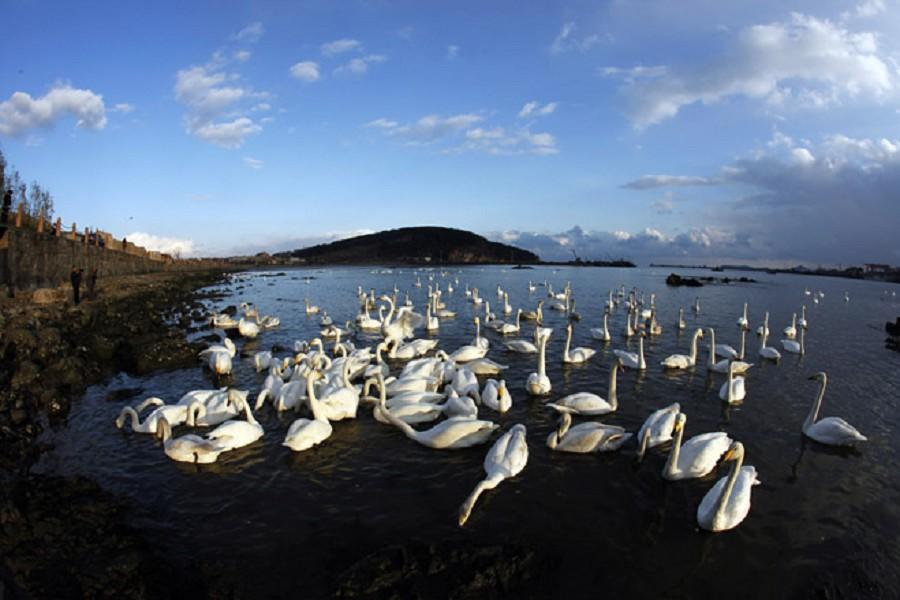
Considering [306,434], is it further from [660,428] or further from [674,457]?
[660,428]

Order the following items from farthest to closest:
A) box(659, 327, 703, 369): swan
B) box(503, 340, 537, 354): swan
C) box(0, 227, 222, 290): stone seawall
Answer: box(0, 227, 222, 290): stone seawall
box(503, 340, 537, 354): swan
box(659, 327, 703, 369): swan

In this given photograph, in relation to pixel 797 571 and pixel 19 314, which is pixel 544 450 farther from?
pixel 19 314

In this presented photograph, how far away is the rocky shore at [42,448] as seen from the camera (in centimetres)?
564

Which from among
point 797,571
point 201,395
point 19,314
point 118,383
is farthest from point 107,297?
point 797,571

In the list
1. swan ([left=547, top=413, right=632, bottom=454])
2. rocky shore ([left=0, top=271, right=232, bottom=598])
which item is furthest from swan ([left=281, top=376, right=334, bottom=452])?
swan ([left=547, top=413, right=632, bottom=454])

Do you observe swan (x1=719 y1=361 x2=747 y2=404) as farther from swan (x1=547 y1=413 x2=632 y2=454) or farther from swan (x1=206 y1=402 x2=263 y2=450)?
swan (x1=206 y1=402 x2=263 y2=450)

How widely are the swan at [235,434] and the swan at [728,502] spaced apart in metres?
8.25

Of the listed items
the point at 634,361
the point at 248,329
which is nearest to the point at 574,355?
the point at 634,361

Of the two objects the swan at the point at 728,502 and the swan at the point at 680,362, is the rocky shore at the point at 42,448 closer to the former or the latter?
the swan at the point at 728,502

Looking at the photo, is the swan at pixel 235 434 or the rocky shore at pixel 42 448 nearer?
the rocky shore at pixel 42 448

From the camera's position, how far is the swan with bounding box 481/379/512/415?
11594 millimetres

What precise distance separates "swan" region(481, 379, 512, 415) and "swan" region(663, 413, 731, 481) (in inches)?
159

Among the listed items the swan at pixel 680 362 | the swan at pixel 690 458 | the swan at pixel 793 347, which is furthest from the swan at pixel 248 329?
the swan at pixel 793 347

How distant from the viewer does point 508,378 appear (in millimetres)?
15156
